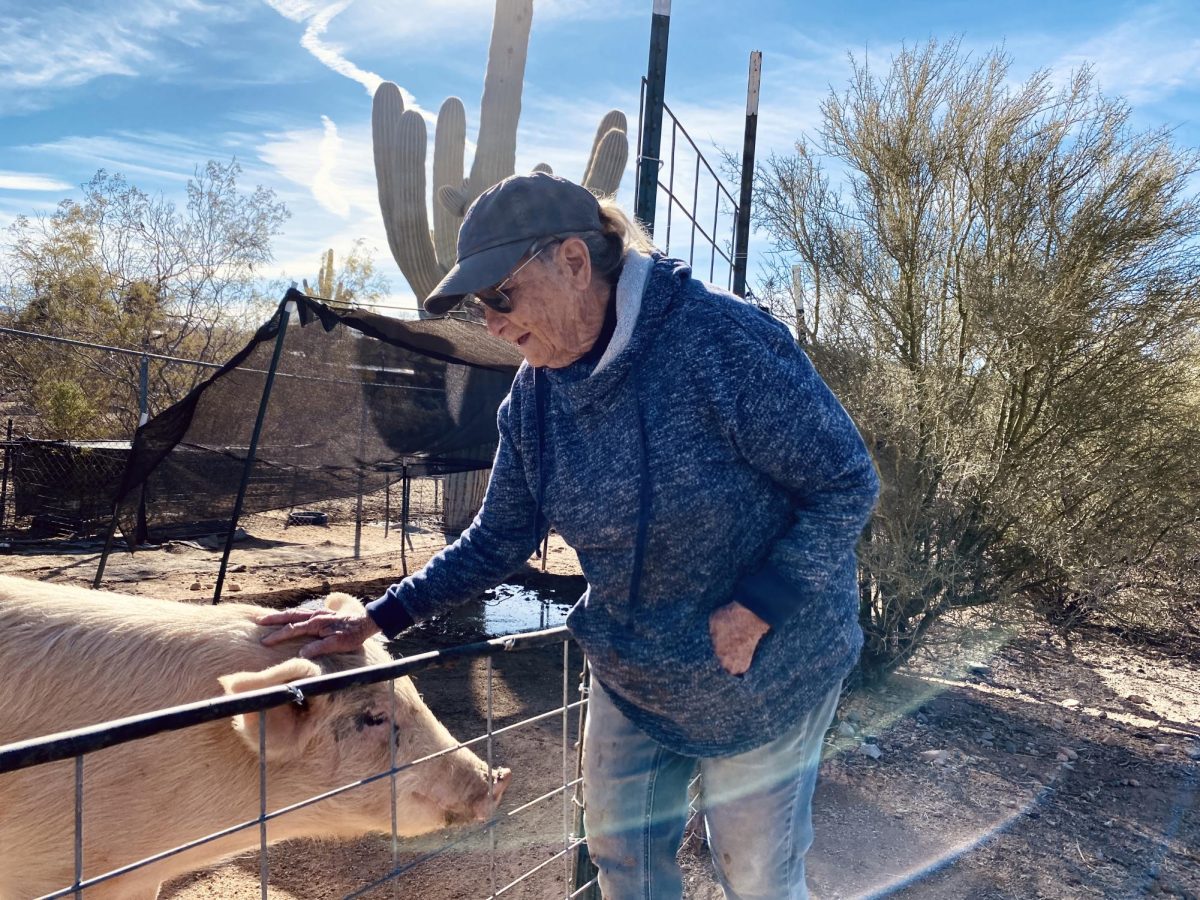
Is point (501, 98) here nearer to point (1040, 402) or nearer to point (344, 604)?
point (1040, 402)

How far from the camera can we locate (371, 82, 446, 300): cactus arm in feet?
43.0

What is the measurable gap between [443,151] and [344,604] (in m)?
12.5

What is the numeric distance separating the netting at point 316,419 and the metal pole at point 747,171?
6.49 ft

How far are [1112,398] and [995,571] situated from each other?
1363 mm

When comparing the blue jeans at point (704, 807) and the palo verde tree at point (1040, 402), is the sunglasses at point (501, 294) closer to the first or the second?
the blue jeans at point (704, 807)

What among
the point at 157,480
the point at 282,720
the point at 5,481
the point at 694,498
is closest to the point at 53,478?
the point at 5,481

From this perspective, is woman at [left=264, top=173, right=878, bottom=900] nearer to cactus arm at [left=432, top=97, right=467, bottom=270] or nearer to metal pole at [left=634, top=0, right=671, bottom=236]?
metal pole at [left=634, top=0, right=671, bottom=236]

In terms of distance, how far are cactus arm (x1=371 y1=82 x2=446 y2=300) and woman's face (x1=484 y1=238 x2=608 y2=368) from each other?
1169 cm

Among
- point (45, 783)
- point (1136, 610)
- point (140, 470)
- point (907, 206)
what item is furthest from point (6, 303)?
point (1136, 610)

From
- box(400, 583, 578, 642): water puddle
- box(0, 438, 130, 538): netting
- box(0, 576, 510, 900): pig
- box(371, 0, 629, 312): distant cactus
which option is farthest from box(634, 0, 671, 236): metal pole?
box(371, 0, 629, 312): distant cactus

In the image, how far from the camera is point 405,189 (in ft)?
43.2

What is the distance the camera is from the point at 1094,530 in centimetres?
581

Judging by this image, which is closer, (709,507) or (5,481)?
(709,507)

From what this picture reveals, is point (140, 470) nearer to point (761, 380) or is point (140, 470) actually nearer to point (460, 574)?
point (460, 574)
